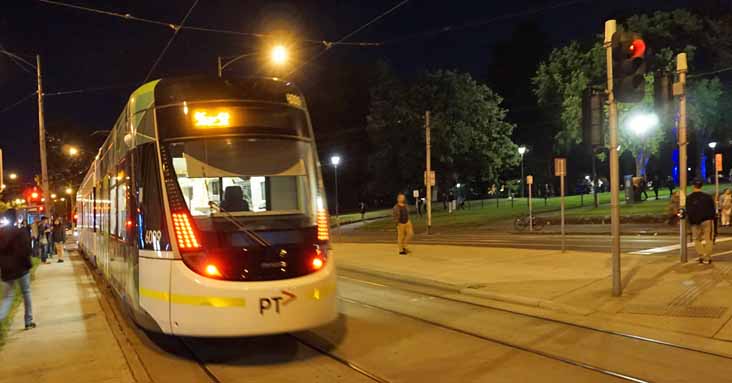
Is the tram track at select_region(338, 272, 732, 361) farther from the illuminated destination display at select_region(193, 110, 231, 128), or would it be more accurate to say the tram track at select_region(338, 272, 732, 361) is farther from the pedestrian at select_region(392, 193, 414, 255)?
the illuminated destination display at select_region(193, 110, 231, 128)

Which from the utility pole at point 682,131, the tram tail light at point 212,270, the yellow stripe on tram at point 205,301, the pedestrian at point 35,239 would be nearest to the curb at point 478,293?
the utility pole at point 682,131

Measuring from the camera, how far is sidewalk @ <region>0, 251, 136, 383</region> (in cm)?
679

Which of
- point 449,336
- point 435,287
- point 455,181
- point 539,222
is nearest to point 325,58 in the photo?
point 455,181

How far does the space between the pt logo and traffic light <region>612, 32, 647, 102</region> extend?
6791 mm

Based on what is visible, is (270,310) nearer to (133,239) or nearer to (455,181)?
(133,239)

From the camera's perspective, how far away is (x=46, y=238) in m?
25.6

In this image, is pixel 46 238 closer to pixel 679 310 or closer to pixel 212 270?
pixel 212 270

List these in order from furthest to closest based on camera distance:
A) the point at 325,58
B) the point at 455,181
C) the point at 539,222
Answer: the point at 325,58 → the point at 455,181 → the point at 539,222

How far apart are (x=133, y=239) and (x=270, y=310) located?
231cm

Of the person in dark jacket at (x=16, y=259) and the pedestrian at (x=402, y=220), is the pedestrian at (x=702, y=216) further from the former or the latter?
the person in dark jacket at (x=16, y=259)

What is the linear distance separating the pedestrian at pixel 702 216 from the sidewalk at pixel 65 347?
37.9 ft

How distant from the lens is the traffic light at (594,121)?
10508mm

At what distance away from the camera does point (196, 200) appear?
6.99m

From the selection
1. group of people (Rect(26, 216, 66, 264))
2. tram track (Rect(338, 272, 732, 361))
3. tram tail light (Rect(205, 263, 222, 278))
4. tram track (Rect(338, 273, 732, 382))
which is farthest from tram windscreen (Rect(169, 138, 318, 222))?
group of people (Rect(26, 216, 66, 264))
